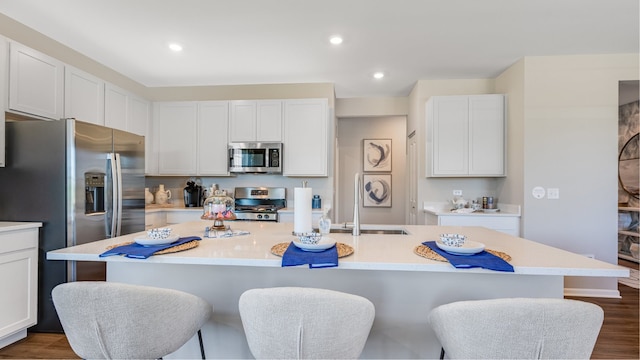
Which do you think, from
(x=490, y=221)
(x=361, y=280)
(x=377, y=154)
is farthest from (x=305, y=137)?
(x=361, y=280)

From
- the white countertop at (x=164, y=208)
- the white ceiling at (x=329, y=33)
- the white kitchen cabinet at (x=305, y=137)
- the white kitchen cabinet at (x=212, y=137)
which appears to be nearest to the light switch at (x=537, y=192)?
the white ceiling at (x=329, y=33)

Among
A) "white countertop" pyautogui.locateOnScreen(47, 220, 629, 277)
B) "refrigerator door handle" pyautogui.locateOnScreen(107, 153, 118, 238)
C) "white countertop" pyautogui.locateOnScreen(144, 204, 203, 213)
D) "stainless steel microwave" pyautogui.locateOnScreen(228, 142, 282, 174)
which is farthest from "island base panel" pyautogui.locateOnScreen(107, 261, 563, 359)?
"stainless steel microwave" pyautogui.locateOnScreen(228, 142, 282, 174)

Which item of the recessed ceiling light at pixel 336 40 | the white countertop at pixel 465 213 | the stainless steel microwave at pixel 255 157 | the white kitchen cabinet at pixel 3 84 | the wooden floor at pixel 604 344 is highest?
the recessed ceiling light at pixel 336 40

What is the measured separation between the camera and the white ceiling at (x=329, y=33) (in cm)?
236

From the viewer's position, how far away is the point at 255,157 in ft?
12.8

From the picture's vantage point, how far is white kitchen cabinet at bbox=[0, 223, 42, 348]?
2.03 m

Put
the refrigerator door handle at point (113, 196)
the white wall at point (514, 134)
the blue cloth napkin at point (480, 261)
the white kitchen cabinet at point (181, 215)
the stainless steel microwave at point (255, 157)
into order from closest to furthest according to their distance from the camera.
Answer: the blue cloth napkin at point (480, 261) → the refrigerator door handle at point (113, 196) → the white wall at point (514, 134) → the white kitchen cabinet at point (181, 215) → the stainless steel microwave at point (255, 157)

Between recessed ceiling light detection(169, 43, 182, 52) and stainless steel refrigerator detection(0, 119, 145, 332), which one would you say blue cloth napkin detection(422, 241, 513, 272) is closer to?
stainless steel refrigerator detection(0, 119, 145, 332)

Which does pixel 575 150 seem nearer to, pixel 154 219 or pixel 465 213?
pixel 465 213

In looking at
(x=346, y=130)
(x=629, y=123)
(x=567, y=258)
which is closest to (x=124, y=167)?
(x=567, y=258)

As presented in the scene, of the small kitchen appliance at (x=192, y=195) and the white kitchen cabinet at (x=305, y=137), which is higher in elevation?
the white kitchen cabinet at (x=305, y=137)

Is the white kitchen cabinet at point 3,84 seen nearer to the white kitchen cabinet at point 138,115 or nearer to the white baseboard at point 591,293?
the white kitchen cabinet at point 138,115

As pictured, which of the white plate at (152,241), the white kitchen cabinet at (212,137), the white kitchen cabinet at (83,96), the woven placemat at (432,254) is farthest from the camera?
the white kitchen cabinet at (212,137)

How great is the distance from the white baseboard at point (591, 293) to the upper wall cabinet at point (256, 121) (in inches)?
145
